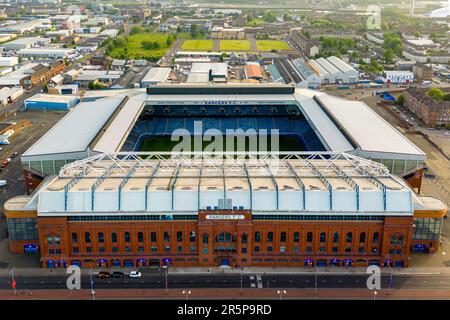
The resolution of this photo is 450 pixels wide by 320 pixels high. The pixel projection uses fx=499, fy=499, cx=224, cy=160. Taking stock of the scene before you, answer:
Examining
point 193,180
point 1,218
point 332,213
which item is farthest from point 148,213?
point 1,218

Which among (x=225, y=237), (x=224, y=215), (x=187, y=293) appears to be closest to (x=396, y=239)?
(x=225, y=237)

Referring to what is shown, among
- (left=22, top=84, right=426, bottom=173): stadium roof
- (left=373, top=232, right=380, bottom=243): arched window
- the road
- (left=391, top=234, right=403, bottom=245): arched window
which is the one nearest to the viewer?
the road

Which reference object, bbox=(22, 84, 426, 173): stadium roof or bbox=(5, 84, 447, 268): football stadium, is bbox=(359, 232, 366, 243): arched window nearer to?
bbox=(5, 84, 447, 268): football stadium

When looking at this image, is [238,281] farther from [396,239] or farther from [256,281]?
[396,239]

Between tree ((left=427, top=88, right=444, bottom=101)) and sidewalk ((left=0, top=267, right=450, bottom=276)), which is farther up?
tree ((left=427, top=88, right=444, bottom=101))

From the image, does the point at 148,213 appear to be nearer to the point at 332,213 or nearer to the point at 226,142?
the point at 332,213

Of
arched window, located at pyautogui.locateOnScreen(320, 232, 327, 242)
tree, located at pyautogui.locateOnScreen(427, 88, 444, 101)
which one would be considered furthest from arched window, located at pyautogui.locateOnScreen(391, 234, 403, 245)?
tree, located at pyautogui.locateOnScreen(427, 88, 444, 101)

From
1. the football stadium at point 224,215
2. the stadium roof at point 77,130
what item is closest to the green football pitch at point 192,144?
the stadium roof at point 77,130

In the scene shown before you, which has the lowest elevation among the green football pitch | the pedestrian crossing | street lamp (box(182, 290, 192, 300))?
street lamp (box(182, 290, 192, 300))
